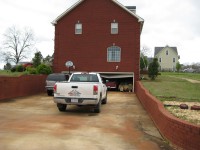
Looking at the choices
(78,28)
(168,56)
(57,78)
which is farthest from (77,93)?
(168,56)

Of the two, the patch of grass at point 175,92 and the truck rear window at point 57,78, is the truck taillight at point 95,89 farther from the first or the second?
the truck rear window at point 57,78

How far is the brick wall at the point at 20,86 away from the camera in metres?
20.5

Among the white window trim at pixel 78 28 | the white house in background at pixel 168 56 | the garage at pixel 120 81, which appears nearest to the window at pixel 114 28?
the white window trim at pixel 78 28

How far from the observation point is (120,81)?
35.7m

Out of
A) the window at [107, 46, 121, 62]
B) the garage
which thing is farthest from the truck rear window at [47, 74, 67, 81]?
the window at [107, 46, 121, 62]

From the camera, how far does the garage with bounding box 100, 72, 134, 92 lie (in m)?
33.8

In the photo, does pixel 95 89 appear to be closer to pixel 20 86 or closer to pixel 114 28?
pixel 20 86

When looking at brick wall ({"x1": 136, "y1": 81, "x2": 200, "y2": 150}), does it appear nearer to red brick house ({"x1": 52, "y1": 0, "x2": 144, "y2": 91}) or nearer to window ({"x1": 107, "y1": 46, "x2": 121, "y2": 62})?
red brick house ({"x1": 52, "y1": 0, "x2": 144, "y2": 91})

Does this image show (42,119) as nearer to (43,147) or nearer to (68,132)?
(68,132)

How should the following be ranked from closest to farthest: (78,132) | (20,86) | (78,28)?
(78,132) < (20,86) < (78,28)

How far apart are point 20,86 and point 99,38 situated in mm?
13599

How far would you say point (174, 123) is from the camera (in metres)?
8.84

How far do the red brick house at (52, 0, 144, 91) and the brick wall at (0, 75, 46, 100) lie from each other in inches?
266

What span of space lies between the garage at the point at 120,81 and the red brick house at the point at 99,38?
11cm
